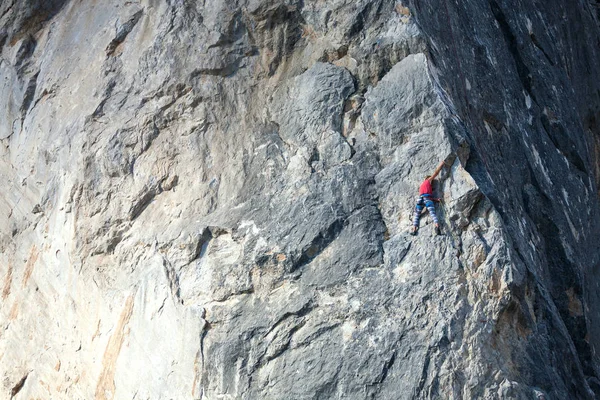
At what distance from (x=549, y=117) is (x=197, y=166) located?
187 inches

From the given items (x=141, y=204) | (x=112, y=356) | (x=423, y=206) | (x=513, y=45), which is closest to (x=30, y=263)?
(x=141, y=204)

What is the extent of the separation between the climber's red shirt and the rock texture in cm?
13

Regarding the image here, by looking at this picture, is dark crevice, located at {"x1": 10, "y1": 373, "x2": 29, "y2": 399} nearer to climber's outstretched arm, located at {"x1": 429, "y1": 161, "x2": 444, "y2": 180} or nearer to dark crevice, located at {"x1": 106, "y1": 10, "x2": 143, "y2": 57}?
dark crevice, located at {"x1": 106, "y1": 10, "x2": 143, "y2": 57}

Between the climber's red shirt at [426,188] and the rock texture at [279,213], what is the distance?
5.1 inches

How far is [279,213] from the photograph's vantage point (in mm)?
7156

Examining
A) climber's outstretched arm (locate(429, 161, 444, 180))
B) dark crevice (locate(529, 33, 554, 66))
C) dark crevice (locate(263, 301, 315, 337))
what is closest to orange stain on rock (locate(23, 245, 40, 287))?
dark crevice (locate(263, 301, 315, 337))

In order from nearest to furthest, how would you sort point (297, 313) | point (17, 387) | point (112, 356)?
1. point (297, 313)
2. point (112, 356)
3. point (17, 387)

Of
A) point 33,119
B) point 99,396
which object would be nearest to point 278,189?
point 99,396

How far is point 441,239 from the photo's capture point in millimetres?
6746

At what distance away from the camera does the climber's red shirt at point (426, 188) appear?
268 inches

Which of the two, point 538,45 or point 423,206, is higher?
point 423,206

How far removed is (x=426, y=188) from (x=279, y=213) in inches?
51.0

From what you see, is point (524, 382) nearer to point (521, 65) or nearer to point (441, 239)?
point (441, 239)

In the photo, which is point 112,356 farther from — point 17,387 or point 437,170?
point 437,170
